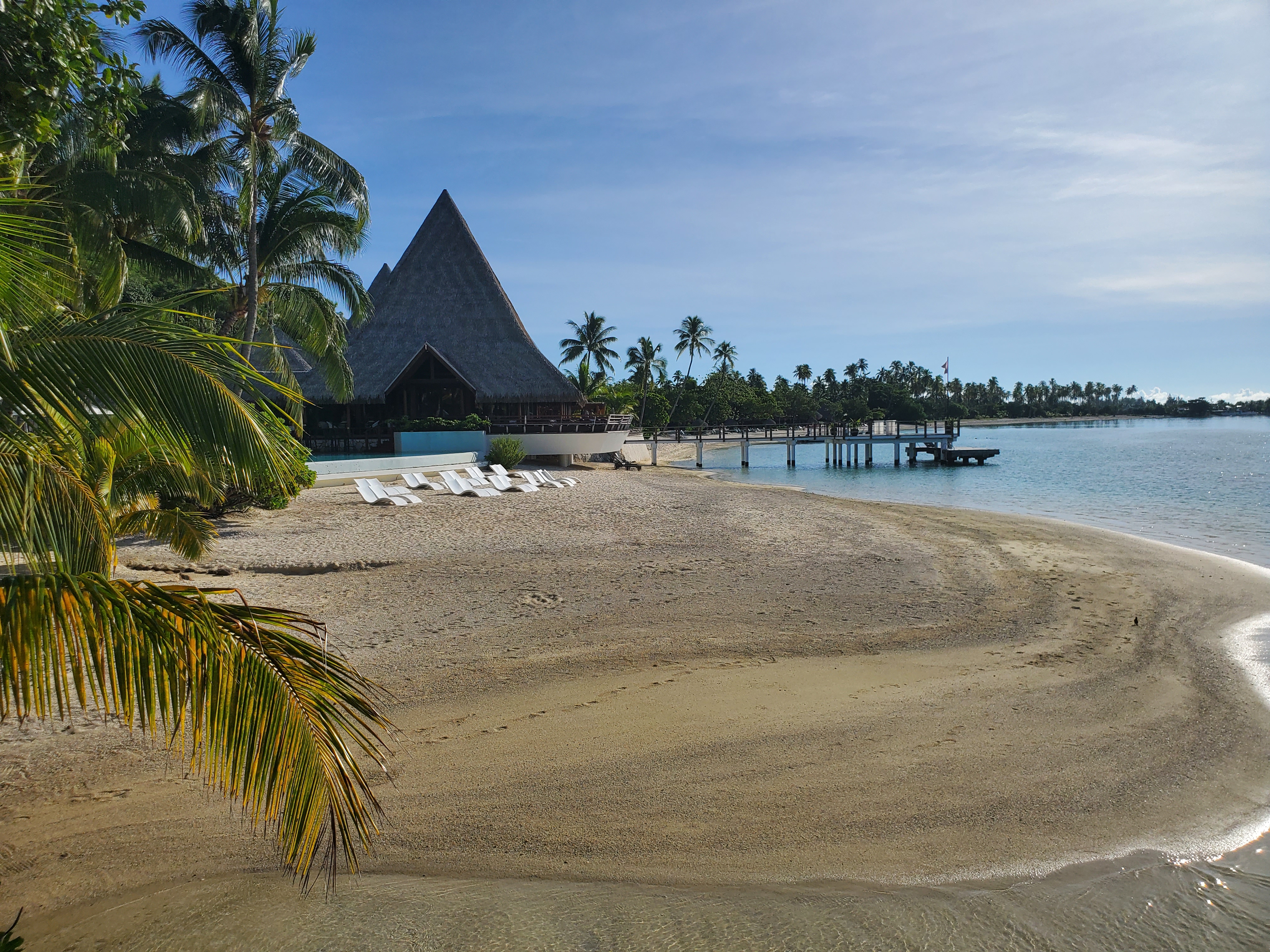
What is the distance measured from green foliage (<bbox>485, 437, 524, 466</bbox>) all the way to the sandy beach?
15740 millimetres

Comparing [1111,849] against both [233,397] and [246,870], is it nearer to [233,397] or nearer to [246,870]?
[246,870]

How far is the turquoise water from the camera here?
64.4 feet

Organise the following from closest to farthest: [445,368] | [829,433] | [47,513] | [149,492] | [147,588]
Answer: [147,588], [47,513], [149,492], [445,368], [829,433]

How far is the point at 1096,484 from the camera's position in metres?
33.0

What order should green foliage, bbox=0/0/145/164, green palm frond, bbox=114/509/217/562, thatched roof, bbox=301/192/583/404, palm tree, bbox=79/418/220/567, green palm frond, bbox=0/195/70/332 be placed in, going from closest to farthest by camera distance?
green palm frond, bbox=0/195/70/332 → green foliage, bbox=0/0/145/164 → palm tree, bbox=79/418/220/567 → green palm frond, bbox=114/509/217/562 → thatched roof, bbox=301/192/583/404

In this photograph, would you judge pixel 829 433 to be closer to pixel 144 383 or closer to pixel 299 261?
pixel 299 261

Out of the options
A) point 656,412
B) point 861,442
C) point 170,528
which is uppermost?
point 656,412

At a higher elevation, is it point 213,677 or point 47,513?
point 47,513

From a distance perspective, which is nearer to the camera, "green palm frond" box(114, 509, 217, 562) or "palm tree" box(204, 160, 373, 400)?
"green palm frond" box(114, 509, 217, 562)

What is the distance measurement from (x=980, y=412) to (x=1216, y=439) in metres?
64.4

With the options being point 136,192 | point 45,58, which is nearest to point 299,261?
point 136,192

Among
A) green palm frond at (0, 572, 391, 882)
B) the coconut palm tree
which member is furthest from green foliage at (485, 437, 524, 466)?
green palm frond at (0, 572, 391, 882)

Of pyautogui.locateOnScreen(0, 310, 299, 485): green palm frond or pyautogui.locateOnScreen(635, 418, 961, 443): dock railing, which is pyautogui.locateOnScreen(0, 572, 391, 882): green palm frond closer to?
pyautogui.locateOnScreen(0, 310, 299, 485): green palm frond

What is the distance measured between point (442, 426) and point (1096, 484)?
26485mm
